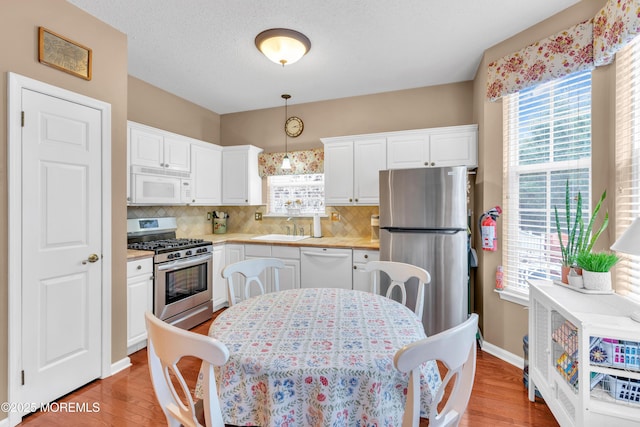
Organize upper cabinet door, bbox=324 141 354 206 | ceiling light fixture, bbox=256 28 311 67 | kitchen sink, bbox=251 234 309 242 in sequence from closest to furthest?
ceiling light fixture, bbox=256 28 311 67 → upper cabinet door, bbox=324 141 354 206 → kitchen sink, bbox=251 234 309 242

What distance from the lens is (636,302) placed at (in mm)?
1589

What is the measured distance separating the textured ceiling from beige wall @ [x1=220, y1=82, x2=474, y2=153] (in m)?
0.16

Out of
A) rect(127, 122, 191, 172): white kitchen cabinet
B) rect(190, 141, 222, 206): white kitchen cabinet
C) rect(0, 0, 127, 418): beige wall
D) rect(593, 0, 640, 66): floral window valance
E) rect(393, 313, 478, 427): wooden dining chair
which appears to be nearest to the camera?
rect(393, 313, 478, 427): wooden dining chair

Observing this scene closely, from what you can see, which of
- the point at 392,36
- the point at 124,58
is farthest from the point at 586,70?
the point at 124,58

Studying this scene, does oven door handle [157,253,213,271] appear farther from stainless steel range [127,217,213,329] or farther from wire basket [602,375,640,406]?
wire basket [602,375,640,406]

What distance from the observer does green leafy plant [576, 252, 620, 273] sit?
5.43ft

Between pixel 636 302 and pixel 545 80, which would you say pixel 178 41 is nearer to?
pixel 545 80

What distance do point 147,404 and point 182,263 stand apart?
1322 mm

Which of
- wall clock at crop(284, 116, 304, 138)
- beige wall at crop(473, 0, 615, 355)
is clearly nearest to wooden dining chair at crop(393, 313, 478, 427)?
beige wall at crop(473, 0, 615, 355)

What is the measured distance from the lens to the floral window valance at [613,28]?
156 cm

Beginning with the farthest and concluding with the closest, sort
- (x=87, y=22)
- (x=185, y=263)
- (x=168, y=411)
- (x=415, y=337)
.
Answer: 1. (x=185, y=263)
2. (x=87, y=22)
3. (x=415, y=337)
4. (x=168, y=411)

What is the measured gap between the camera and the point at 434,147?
125 inches

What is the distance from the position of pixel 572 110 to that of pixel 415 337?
2.05 m

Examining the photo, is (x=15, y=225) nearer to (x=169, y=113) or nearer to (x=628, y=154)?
(x=169, y=113)
